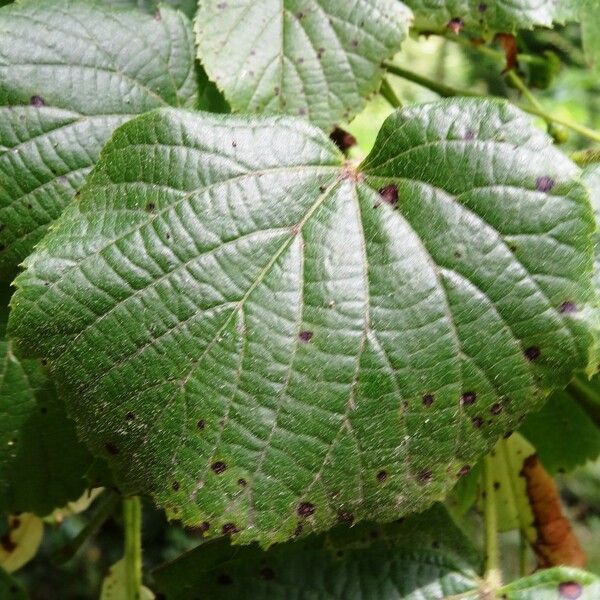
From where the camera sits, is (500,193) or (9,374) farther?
(9,374)

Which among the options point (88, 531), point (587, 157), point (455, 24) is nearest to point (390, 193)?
point (587, 157)

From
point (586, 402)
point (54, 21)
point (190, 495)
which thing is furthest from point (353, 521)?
point (54, 21)

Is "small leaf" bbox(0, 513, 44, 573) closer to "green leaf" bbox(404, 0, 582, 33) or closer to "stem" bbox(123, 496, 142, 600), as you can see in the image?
"stem" bbox(123, 496, 142, 600)

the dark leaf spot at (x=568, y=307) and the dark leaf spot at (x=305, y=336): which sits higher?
the dark leaf spot at (x=568, y=307)

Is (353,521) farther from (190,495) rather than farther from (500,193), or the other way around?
(500,193)

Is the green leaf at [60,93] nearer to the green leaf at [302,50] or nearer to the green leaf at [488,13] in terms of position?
the green leaf at [302,50]

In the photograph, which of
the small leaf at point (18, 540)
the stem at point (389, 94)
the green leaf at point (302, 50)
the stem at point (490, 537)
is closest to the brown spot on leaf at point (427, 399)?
the stem at point (490, 537)

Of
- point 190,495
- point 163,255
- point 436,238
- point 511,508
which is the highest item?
point 436,238
